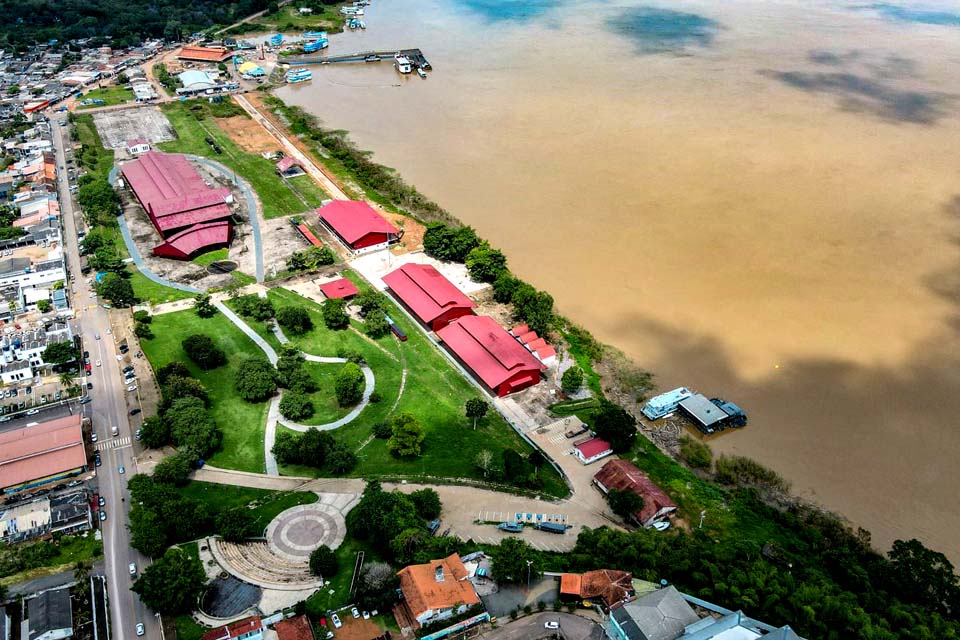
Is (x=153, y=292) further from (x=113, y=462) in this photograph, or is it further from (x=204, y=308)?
Answer: (x=113, y=462)

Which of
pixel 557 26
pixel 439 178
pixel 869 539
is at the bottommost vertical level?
pixel 869 539

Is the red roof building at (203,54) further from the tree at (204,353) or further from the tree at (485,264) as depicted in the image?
the tree at (204,353)

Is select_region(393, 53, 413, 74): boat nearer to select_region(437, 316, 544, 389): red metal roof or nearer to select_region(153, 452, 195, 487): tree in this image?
select_region(437, 316, 544, 389): red metal roof

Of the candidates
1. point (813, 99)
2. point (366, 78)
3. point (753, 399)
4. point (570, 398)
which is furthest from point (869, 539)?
point (366, 78)

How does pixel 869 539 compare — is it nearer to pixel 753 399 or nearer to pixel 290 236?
pixel 753 399

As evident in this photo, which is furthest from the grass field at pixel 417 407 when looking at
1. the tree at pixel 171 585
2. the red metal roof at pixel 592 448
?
the tree at pixel 171 585

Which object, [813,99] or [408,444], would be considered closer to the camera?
[408,444]

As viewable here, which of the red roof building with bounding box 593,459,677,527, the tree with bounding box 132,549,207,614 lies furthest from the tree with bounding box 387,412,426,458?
the tree with bounding box 132,549,207,614
